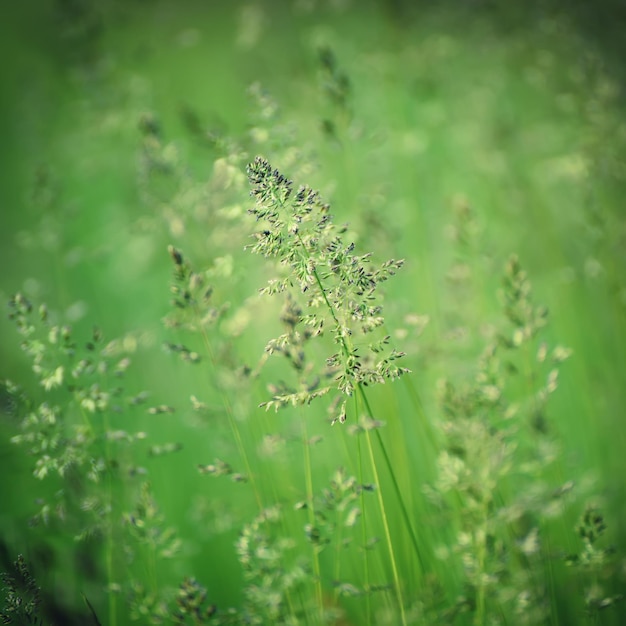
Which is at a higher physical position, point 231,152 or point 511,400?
point 231,152

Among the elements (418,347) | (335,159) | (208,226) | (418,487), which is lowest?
(418,487)

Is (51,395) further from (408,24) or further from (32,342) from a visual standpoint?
(408,24)

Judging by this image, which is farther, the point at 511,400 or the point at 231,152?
the point at 511,400

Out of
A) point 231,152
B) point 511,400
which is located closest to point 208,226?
point 231,152

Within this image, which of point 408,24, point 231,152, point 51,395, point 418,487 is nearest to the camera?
point 231,152

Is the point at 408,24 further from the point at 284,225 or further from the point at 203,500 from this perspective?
the point at 203,500

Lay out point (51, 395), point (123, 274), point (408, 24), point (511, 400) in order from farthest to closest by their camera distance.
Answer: point (123, 274), point (408, 24), point (511, 400), point (51, 395)
